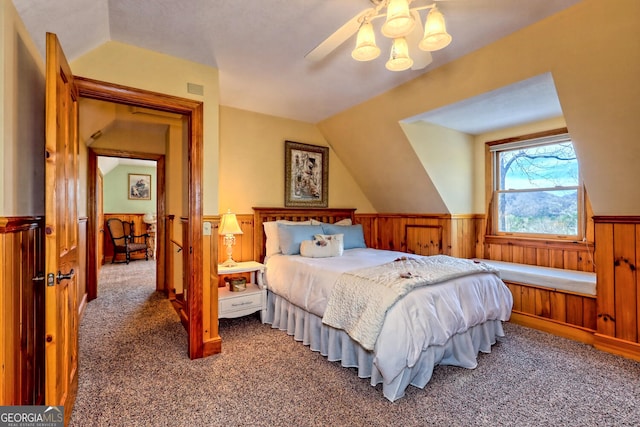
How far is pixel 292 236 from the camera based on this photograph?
355 cm

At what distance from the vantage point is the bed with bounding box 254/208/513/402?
1.98m

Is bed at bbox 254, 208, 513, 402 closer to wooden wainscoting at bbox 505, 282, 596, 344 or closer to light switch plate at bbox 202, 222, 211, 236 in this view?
wooden wainscoting at bbox 505, 282, 596, 344

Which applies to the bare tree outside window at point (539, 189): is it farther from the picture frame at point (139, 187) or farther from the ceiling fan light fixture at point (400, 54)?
the picture frame at point (139, 187)

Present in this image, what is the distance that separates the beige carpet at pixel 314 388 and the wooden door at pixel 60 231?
0.39 meters

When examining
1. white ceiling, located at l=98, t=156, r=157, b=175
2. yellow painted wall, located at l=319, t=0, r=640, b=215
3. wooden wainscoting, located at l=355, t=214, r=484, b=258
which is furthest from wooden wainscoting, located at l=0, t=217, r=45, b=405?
white ceiling, located at l=98, t=156, r=157, b=175

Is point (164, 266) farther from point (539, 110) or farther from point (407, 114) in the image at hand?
point (539, 110)

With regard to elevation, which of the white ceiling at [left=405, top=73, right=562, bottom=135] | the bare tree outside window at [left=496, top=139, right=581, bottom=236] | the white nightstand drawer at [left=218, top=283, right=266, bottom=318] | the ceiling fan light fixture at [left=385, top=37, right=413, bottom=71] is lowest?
the white nightstand drawer at [left=218, top=283, right=266, bottom=318]

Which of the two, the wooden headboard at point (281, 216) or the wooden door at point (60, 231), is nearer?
the wooden door at point (60, 231)

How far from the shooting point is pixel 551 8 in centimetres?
193

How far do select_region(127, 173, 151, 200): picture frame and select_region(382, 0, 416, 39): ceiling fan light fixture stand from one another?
815 centimetres

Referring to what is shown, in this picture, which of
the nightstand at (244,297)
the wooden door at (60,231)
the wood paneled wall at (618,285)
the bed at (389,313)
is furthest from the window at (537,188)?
the wooden door at (60,231)

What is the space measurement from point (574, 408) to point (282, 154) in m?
3.72

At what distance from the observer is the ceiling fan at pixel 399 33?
1467mm

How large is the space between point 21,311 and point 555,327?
4259mm
